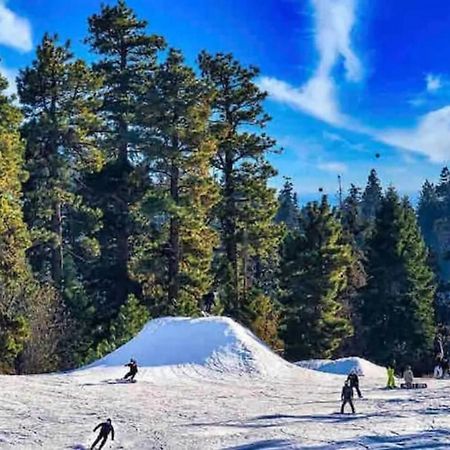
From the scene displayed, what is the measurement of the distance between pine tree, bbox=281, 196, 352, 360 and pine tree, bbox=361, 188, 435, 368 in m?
6.54

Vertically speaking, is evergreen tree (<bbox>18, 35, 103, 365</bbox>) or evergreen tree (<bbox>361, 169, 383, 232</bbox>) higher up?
evergreen tree (<bbox>361, 169, 383, 232</bbox>)

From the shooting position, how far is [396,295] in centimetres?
5028

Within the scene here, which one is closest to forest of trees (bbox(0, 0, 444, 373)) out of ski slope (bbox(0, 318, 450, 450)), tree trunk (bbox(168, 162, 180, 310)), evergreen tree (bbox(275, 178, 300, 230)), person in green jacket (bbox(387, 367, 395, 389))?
tree trunk (bbox(168, 162, 180, 310))

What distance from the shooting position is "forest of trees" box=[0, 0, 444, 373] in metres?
36.6

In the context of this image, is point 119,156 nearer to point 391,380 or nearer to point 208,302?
point 208,302

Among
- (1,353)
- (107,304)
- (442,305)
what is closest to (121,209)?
(107,304)

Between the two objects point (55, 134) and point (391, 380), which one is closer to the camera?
point (391, 380)

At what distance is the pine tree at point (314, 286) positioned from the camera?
1698 inches

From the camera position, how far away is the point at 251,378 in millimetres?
30797

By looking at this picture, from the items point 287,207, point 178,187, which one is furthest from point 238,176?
point 287,207

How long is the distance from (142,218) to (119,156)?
13.8ft

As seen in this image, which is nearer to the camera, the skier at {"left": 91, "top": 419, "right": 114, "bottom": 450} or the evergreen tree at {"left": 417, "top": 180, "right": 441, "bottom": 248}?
the skier at {"left": 91, "top": 419, "right": 114, "bottom": 450}

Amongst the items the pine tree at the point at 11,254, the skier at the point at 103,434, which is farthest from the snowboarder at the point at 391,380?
the pine tree at the point at 11,254

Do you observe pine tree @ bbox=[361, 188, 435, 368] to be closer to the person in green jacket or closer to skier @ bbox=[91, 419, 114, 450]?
the person in green jacket
